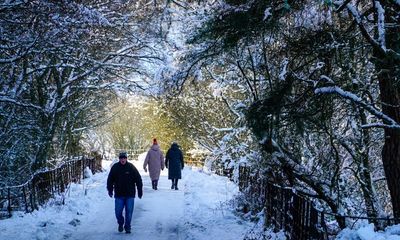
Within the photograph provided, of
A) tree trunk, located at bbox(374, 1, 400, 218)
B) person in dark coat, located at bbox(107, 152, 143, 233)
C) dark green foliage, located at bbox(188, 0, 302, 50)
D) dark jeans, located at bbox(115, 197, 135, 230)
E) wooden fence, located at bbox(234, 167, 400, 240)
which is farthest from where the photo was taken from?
person in dark coat, located at bbox(107, 152, 143, 233)

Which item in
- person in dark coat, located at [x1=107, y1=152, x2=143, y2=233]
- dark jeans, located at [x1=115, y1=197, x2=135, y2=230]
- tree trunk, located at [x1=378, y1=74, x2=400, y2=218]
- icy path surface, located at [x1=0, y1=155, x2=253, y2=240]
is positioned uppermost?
tree trunk, located at [x1=378, y1=74, x2=400, y2=218]

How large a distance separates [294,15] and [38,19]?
4.63 m

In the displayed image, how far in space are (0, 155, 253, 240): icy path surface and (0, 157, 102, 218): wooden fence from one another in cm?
36

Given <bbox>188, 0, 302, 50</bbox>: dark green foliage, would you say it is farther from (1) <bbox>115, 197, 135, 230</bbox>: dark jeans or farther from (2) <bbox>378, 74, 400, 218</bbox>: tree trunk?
(1) <bbox>115, 197, 135, 230</bbox>: dark jeans

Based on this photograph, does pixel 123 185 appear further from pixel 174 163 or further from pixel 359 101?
pixel 174 163

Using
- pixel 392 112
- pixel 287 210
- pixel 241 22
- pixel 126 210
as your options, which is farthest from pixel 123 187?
pixel 392 112

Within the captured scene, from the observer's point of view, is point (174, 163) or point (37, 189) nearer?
point (37, 189)

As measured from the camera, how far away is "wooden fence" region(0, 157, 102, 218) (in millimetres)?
11805

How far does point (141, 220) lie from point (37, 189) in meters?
2.94

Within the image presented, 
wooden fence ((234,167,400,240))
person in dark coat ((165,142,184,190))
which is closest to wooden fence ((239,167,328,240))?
wooden fence ((234,167,400,240))

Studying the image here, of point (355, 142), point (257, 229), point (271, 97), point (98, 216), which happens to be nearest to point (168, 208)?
point (98, 216)

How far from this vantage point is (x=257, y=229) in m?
9.55

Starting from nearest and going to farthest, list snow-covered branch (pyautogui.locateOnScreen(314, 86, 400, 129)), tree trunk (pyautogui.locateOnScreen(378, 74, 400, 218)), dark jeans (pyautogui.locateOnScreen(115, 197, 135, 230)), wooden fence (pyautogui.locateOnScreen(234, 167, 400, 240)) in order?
wooden fence (pyautogui.locateOnScreen(234, 167, 400, 240)), snow-covered branch (pyautogui.locateOnScreen(314, 86, 400, 129)), tree trunk (pyautogui.locateOnScreen(378, 74, 400, 218)), dark jeans (pyautogui.locateOnScreen(115, 197, 135, 230))

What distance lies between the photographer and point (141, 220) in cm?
1173
